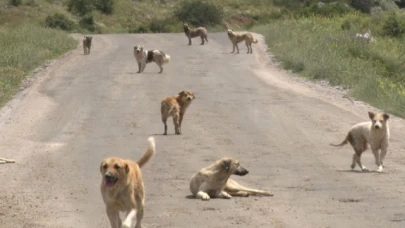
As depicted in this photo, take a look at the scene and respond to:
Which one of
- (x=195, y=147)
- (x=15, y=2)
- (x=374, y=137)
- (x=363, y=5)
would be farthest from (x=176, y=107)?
(x=363, y=5)

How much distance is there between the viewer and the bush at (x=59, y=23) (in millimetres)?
61172

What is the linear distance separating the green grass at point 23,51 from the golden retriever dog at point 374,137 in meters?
11.6

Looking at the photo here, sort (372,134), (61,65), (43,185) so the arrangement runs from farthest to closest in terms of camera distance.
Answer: (61,65), (372,134), (43,185)

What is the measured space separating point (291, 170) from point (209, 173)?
2.89m

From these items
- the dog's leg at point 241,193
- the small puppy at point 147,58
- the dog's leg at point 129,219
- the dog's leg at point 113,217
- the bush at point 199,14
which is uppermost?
the dog's leg at point 129,219

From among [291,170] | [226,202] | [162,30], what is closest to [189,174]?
[291,170]

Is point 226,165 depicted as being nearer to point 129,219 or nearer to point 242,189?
point 242,189

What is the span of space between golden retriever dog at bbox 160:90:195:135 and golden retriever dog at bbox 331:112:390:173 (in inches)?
186

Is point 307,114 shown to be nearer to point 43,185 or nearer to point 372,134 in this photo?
point 372,134

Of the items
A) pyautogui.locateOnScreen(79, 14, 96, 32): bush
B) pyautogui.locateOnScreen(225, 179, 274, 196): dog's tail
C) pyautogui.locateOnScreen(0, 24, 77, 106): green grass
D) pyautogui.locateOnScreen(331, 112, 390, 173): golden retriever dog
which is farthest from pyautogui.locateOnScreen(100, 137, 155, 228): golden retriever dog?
pyautogui.locateOnScreen(79, 14, 96, 32): bush

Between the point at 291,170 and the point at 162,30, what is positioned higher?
the point at 291,170

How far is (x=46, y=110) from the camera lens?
→ 2480 centimetres

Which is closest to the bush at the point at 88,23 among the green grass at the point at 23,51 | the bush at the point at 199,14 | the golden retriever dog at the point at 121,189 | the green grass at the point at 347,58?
the bush at the point at 199,14

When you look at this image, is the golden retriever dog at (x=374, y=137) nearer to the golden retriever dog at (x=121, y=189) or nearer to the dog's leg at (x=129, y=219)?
the golden retriever dog at (x=121, y=189)
